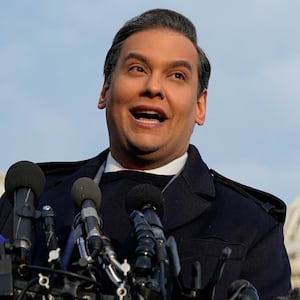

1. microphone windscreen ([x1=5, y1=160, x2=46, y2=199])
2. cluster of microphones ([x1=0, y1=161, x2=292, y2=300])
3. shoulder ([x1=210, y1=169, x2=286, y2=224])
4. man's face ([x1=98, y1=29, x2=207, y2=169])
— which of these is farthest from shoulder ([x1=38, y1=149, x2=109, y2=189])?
cluster of microphones ([x1=0, y1=161, x2=292, y2=300])

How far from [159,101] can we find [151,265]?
204 centimetres

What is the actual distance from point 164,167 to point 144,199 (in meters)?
1.67

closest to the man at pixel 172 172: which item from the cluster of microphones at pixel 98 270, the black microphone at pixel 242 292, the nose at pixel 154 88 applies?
the nose at pixel 154 88

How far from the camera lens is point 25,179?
7.61 m

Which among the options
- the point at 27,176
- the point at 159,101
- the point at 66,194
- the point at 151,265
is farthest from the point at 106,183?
the point at 151,265

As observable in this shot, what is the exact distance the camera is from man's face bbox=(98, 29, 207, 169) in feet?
29.2

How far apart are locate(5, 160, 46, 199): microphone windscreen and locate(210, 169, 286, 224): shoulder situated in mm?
2273

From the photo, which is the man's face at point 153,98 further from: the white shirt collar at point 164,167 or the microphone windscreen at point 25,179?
the microphone windscreen at point 25,179

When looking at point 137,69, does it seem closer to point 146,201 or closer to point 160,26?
point 160,26

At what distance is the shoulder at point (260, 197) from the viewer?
959cm

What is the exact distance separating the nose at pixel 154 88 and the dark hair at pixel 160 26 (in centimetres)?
51

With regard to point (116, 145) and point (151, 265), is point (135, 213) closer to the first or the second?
point (151, 265)

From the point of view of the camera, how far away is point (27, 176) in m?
7.65

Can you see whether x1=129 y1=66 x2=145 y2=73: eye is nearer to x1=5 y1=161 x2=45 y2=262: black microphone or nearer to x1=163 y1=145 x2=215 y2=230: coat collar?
x1=163 y1=145 x2=215 y2=230: coat collar
